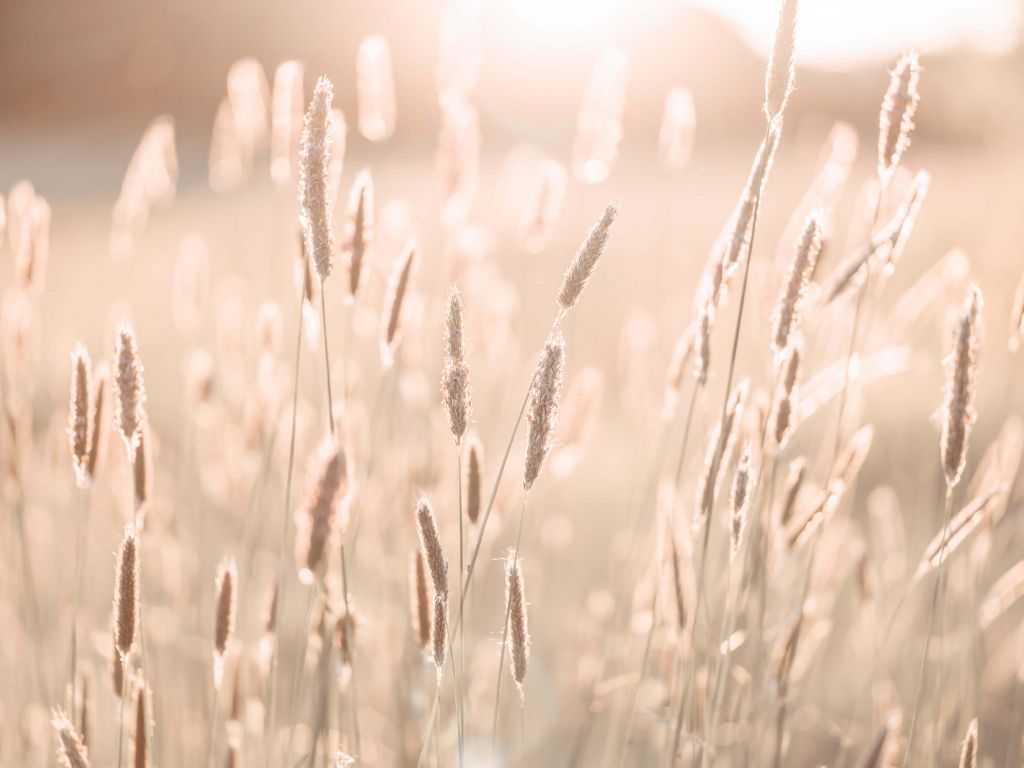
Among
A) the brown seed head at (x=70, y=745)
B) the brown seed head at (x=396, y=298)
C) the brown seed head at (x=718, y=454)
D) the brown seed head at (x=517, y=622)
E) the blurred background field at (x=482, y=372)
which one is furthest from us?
the blurred background field at (x=482, y=372)

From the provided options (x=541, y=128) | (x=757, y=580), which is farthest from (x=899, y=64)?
(x=541, y=128)

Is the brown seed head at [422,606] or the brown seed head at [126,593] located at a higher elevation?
the brown seed head at [126,593]

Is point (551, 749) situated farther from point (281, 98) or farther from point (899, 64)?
point (899, 64)

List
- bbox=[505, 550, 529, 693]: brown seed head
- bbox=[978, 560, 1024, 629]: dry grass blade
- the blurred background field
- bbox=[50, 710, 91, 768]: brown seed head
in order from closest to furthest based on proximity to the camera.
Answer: bbox=[50, 710, 91, 768]: brown seed head → bbox=[505, 550, 529, 693]: brown seed head → bbox=[978, 560, 1024, 629]: dry grass blade → the blurred background field

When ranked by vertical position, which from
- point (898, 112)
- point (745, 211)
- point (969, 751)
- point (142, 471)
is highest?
point (898, 112)

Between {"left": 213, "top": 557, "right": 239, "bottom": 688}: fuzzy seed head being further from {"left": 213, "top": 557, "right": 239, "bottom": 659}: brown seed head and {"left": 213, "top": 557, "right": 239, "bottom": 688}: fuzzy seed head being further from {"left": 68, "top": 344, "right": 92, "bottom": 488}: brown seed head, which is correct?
{"left": 68, "top": 344, "right": 92, "bottom": 488}: brown seed head

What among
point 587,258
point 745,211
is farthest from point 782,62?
point 587,258

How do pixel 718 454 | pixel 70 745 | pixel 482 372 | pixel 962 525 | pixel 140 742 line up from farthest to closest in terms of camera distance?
pixel 482 372, pixel 962 525, pixel 718 454, pixel 140 742, pixel 70 745

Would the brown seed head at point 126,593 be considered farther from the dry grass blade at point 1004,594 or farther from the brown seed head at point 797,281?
the dry grass blade at point 1004,594

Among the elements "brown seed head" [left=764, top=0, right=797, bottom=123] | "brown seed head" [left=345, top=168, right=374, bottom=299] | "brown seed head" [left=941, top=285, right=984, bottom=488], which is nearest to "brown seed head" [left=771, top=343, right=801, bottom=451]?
"brown seed head" [left=941, top=285, right=984, bottom=488]

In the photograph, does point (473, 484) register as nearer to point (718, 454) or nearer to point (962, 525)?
point (718, 454)

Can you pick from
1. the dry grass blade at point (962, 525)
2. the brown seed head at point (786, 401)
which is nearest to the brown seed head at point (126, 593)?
the brown seed head at point (786, 401)

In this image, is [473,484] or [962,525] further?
[962,525]

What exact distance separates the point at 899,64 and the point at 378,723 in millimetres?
2031
